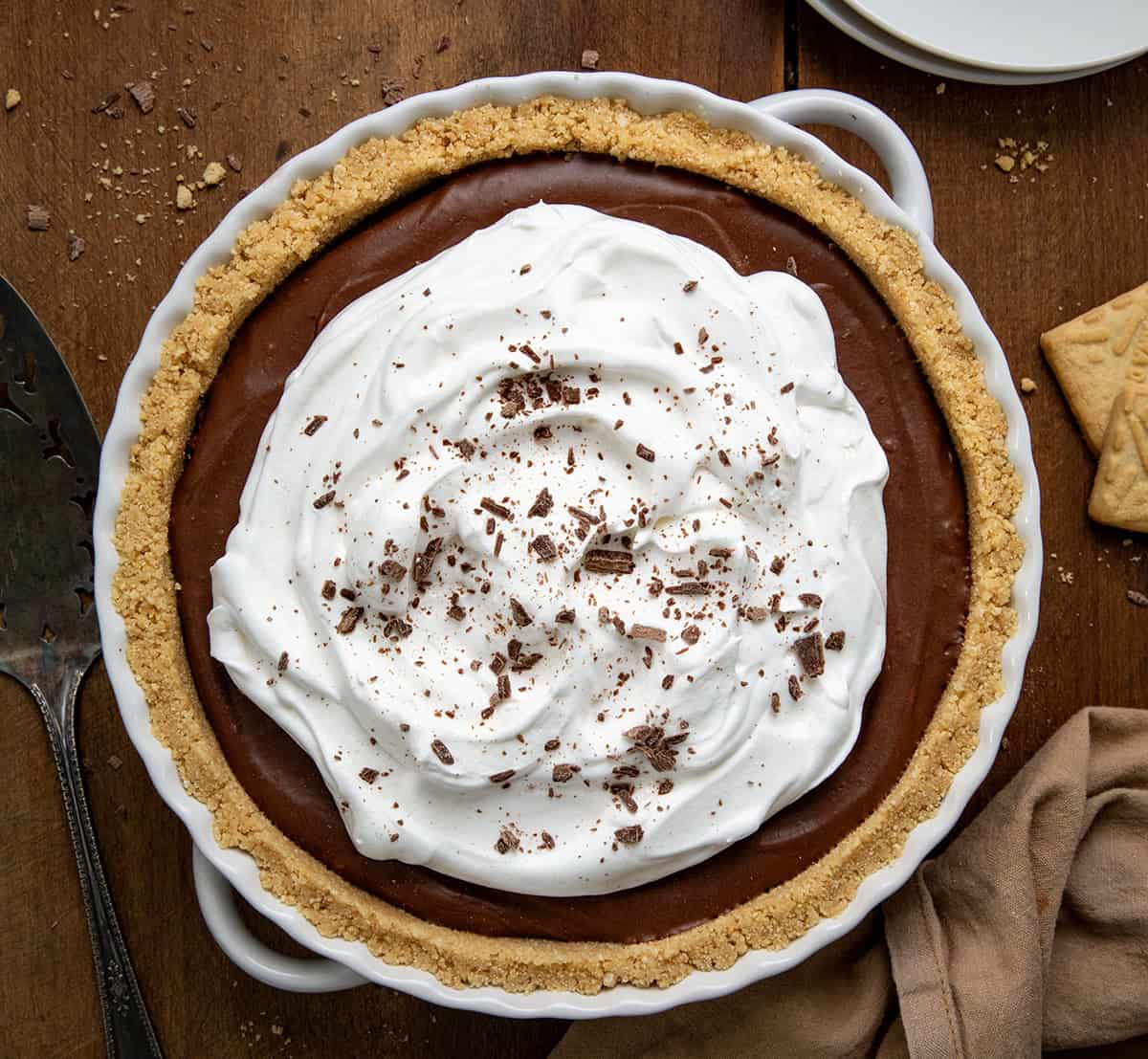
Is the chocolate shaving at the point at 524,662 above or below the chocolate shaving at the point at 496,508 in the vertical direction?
below

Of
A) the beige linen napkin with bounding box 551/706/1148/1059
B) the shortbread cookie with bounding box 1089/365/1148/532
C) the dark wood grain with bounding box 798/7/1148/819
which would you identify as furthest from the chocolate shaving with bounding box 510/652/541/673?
the shortbread cookie with bounding box 1089/365/1148/532

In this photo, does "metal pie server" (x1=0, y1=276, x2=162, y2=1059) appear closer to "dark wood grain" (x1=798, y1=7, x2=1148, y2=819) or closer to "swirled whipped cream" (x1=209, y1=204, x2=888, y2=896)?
"swirled whipped cream" (x1=209, y1=204, x2=888, y2=896)

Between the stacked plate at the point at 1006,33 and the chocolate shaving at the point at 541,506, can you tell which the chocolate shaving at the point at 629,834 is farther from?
the stacked plate at the point at 1006,33

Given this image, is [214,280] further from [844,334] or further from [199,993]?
[199,993]

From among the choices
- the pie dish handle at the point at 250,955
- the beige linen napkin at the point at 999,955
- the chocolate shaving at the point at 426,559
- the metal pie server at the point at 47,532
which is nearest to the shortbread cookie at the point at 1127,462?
the beige linen napkin at the point at 999,955

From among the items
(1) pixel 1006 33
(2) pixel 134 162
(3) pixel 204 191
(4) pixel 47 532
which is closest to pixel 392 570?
(4) pixel 47 532

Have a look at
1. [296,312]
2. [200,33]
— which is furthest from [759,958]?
[200,33]

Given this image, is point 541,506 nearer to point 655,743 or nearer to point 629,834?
point 655,743
